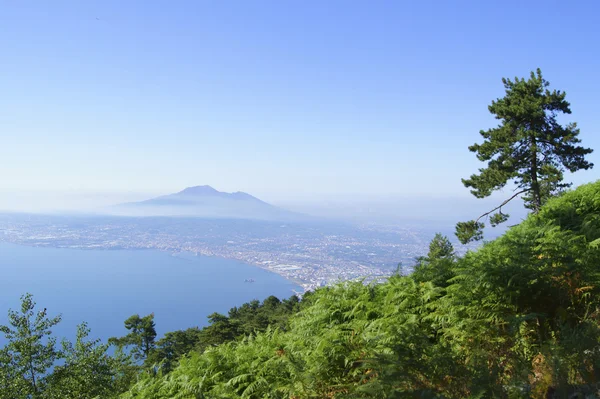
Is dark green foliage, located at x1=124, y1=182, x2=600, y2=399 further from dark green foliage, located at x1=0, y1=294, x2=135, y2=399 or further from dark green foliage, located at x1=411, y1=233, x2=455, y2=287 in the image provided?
dark green foliage, located at x1=0, y1=294, x2=135, y2=399

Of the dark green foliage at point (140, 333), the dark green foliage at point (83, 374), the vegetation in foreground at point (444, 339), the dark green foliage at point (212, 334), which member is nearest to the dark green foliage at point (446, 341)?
the vegetation in foreground at point (444, 339)

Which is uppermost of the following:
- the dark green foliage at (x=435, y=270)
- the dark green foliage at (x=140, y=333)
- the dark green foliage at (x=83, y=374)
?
the dark green foliage at (x=435, y=270)

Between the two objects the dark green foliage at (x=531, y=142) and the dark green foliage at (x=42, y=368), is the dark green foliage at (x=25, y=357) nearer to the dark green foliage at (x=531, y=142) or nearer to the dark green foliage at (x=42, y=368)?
the dark green foliage at (x=42, y=368)

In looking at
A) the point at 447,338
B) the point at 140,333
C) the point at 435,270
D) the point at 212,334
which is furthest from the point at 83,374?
the point at 140,333

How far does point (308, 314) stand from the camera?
22.8ft

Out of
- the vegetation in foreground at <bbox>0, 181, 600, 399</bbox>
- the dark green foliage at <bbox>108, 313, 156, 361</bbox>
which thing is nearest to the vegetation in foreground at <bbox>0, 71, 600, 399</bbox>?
the vegetation in foreground at <bbox>0, 181, 600, 399</bbox>

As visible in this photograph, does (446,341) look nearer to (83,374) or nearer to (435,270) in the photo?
(435,270)

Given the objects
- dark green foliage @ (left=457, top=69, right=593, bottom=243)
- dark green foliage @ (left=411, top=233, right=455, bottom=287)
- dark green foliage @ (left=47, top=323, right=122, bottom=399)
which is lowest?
dark green foliage @ (left=47, top=323, right=122, bottom=399)

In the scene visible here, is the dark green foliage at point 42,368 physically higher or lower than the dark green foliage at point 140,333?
higher

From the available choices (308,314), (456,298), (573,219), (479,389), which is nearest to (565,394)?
(479,389)

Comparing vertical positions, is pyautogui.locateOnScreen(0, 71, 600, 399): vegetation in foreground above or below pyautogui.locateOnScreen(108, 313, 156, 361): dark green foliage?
above

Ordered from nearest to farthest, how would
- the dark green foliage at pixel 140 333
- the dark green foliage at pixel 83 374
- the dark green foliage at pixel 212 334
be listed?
the dark green foliage at pixel 83 374 < the dark green foliage at pixel 212 334 < the dark green foliage at pixel 140 333

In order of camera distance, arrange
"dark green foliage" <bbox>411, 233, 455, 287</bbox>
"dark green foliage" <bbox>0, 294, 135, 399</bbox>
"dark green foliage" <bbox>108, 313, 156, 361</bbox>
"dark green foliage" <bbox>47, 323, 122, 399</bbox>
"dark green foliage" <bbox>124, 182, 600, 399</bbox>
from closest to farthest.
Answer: "dark green foliage" <bbox>124, 182, 600, 399</bbox>
"dark green foliage" <bbox>411, 233, 455, 287</bbox>
"dark green foliage" <bbox>0, 294, 135, 399</bbox>
"dark green foliage" <bbox>47, 323, 122, 399</bbox>
"dark green foliage" <bbox>108, 313, 156, 361</bbox>

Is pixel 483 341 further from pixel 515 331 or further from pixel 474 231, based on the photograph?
pixel 474 231
